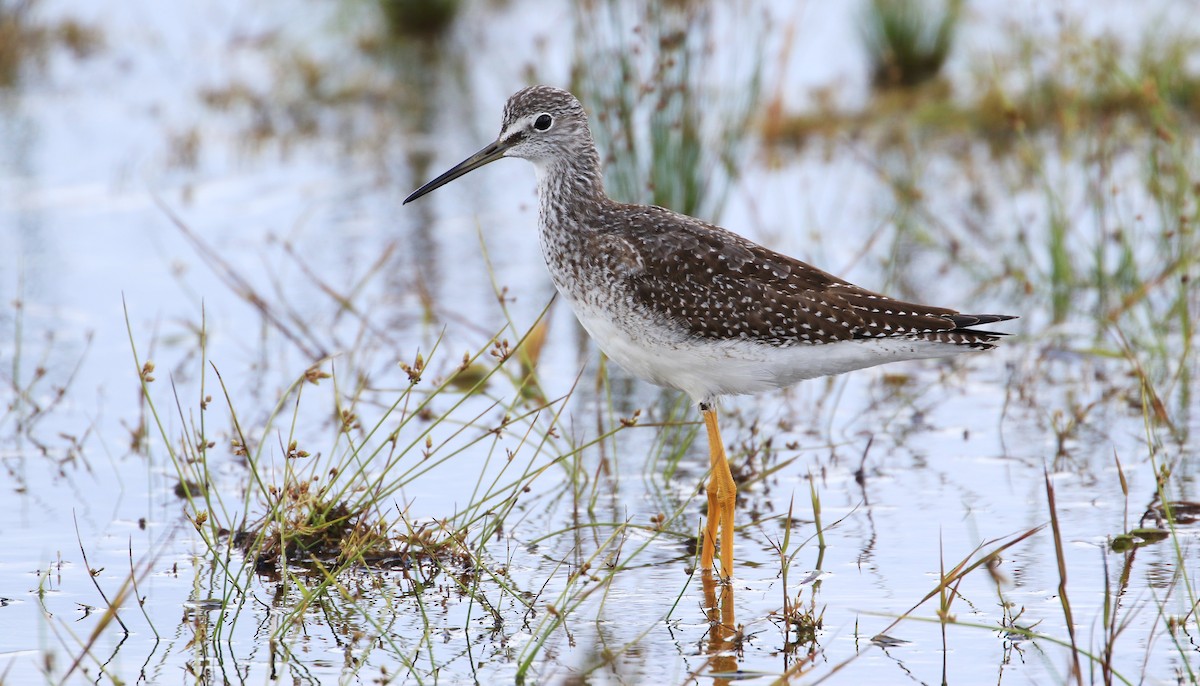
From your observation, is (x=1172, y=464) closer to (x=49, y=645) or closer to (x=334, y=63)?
(x=49, y=645)

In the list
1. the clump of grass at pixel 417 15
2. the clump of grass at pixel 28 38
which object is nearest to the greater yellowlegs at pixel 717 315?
the clump of grass at pixel 28 38

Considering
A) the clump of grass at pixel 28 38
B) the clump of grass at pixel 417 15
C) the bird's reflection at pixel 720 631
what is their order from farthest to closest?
the clump of grass at pixel 417 15 < the clump of grass at pixel 28 38 < the bird's reflection at pixel 720 631

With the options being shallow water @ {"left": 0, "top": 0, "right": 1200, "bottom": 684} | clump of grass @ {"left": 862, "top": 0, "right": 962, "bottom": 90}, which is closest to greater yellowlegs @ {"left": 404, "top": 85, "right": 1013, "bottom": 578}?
shallow water @ {"left": 0, "top": 0, "right": 1200, "bottom": 684}

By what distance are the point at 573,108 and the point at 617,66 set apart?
2.90 meters

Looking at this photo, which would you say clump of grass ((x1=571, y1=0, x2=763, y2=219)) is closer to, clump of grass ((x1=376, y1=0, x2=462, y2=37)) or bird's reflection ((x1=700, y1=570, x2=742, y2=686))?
bird's reflection ((x1=700, y1=570, x2=742, y2=686))

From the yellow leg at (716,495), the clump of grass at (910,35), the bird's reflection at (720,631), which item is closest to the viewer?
the bird's reflection at (720,631)

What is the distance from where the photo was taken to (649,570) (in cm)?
629

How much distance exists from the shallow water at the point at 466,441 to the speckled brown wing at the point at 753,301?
1.91 feet

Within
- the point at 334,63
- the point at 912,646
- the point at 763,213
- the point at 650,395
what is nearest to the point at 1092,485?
the point at 912,646

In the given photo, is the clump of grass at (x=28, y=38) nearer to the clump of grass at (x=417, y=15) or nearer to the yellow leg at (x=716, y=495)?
the clump of grass at (x=417, y=15)

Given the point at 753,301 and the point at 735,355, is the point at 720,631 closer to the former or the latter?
the point at 735,355

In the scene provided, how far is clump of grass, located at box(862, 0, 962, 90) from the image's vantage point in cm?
1529

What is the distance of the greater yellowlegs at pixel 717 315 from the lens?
20.3 feet

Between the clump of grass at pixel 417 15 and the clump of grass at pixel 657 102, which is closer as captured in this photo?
the clump of grass at pixel 657 102
